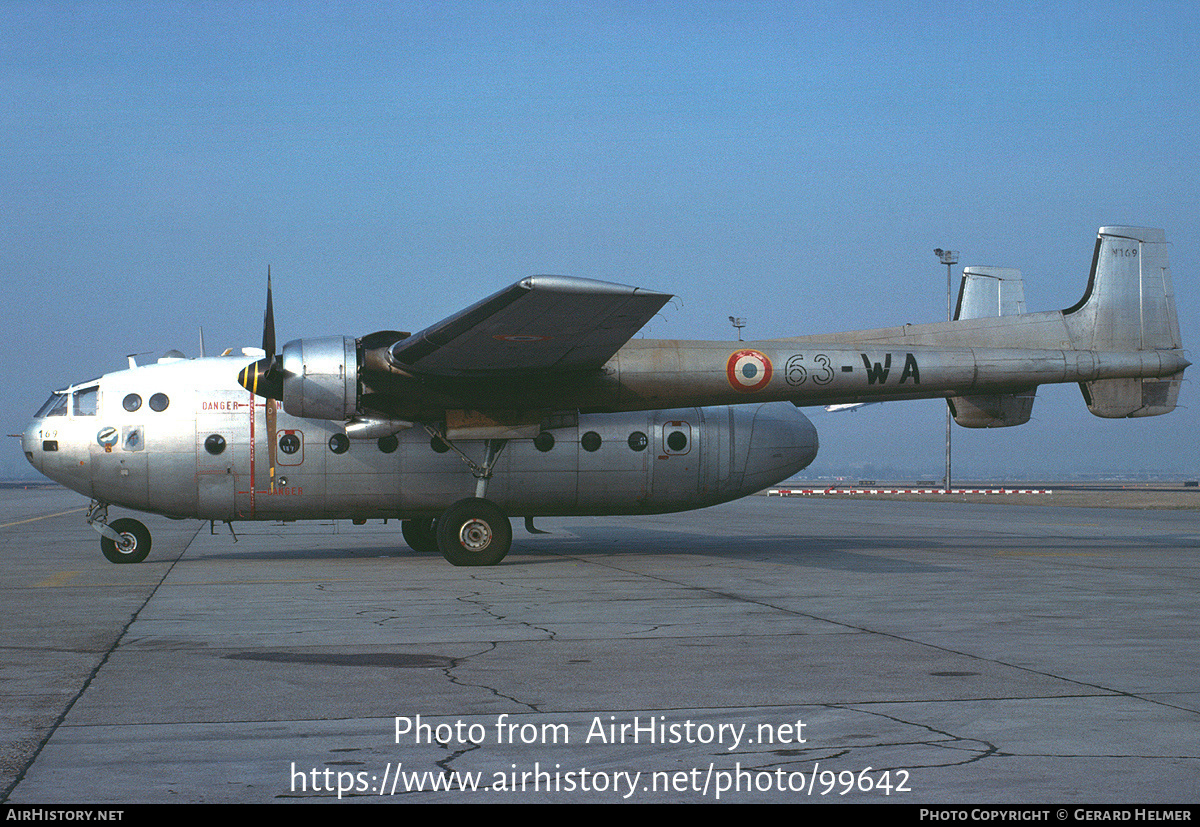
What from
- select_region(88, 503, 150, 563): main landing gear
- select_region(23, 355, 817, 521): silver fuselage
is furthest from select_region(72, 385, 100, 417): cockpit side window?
select_region(88, 503, 150, 563): main landing gear

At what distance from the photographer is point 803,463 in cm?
2262

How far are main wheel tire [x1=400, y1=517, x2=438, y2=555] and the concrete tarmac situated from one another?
453cm

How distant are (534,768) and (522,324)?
428 inches

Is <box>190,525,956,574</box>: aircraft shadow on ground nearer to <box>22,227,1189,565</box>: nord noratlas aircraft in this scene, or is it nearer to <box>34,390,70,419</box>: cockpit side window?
<box>22,227,1189,565</box>: nord noratlas aircraft

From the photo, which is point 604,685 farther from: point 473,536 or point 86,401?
point 86,401

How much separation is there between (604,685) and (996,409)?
16.0m

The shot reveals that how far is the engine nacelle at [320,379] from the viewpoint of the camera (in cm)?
1806

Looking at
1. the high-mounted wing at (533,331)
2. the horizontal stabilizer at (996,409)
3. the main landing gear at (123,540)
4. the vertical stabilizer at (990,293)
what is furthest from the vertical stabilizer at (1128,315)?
the main landing gear at (123,540)

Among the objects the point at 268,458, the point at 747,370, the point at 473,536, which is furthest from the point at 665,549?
the point at 268,458

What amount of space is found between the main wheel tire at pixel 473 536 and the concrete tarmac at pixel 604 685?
3.69ft

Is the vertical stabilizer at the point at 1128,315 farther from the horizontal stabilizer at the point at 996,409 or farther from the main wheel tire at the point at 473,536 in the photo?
the main wheel tire at the point at 473,536

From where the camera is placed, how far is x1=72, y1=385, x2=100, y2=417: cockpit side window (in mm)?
19625
